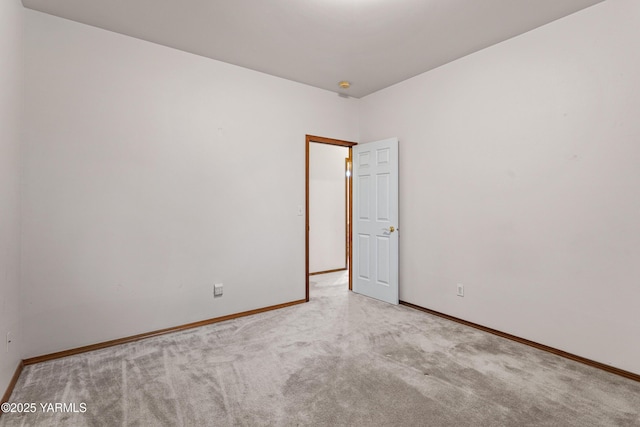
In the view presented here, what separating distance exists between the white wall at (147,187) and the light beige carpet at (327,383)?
45 cm

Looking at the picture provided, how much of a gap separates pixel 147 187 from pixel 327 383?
2.37m

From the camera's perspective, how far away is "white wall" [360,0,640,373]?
240 centimetres

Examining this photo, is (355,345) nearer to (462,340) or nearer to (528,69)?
(462,340)

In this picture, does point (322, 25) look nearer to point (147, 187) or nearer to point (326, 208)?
point (147, 187)

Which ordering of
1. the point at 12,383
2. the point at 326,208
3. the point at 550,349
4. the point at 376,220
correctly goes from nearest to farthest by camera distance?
the point at 12,383 → the point at 550,349 → the point at 376,220 → the point at 326,208

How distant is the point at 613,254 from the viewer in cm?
243

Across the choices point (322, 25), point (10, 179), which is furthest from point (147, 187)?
point (322, 25)

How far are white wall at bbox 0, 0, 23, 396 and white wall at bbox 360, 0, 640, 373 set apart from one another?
145 inches

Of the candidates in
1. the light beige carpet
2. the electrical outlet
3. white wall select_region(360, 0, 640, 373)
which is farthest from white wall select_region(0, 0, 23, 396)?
white wall select_region(360, 0, 640, 373)

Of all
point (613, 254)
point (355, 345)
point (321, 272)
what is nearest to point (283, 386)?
point (355, 345)

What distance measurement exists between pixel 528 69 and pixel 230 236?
132 inches

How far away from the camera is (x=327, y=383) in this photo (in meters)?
2.25

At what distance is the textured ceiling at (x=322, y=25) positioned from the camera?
2516 millimetres

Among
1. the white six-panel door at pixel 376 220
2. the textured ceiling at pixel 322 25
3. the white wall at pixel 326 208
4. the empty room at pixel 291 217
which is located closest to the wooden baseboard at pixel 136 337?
the empty room at pixel 291 217
